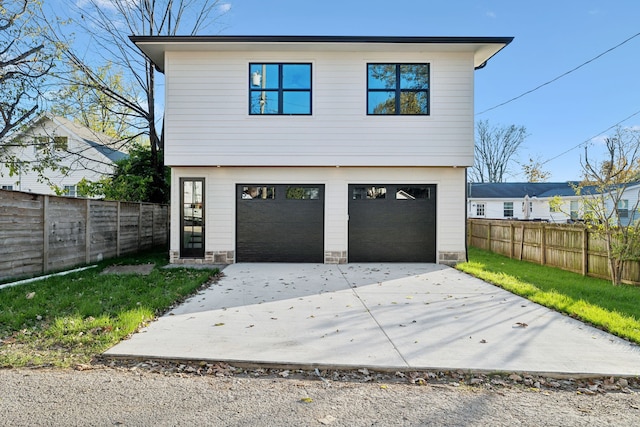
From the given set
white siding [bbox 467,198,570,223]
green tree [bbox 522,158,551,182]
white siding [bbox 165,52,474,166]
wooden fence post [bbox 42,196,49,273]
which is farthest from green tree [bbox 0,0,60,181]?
green tree [bbox 522,158,551,182]

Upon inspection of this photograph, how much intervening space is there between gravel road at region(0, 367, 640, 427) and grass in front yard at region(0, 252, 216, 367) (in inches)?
17.7

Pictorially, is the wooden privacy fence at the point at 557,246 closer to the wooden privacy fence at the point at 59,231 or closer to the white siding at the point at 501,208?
the wooden privacy fence at the point at 59,231

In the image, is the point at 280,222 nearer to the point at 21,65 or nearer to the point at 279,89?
the point at 279,89

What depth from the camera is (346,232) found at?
10086mm

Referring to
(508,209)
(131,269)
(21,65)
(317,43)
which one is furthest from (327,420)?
(508,209)

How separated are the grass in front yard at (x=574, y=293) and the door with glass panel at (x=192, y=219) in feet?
22.7

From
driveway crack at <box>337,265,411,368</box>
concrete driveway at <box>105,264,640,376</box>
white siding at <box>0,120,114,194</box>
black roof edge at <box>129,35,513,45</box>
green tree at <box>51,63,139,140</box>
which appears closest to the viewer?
concrete driveway at <box>105,264,640,376</box>

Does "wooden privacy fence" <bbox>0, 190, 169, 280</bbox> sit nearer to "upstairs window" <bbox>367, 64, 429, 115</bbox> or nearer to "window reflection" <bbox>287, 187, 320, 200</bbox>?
"window reflection" <bbox>287, 187, 320, 200</bbox>

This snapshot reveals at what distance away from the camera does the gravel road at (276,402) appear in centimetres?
255

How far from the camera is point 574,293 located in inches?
253

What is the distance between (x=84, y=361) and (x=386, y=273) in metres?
6.41

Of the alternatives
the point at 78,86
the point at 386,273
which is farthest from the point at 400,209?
the point at 78,86

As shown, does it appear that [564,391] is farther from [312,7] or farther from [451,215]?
[312,7]

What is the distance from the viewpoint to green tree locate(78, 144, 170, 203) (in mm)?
13156
